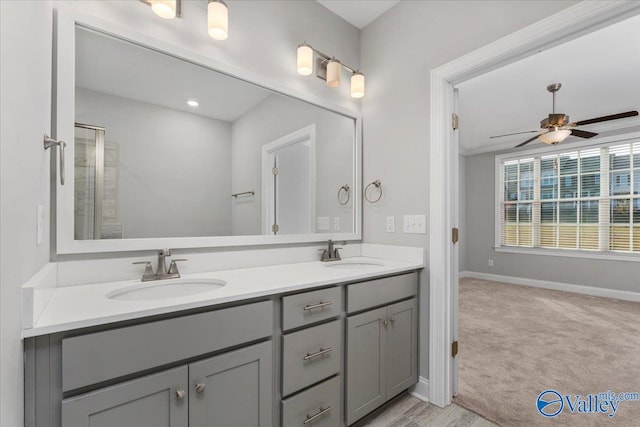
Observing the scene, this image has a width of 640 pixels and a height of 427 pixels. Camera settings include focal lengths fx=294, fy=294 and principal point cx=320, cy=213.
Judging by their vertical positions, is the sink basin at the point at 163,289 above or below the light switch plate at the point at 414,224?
below

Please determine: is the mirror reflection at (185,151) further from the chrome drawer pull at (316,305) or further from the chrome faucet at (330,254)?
the chrome drawer pull at (316,305)

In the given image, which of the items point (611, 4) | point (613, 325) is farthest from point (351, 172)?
point (613, 325)

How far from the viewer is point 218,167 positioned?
5.49 ft

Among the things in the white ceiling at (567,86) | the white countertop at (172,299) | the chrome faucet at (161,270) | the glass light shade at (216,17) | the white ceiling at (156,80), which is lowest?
the white countertop at (172,299)

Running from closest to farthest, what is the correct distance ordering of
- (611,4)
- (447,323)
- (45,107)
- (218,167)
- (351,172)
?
(45,107) → (611,4) → (218,167) → (447,323) → (351,172)

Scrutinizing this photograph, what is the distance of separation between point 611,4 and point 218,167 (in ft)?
6.41

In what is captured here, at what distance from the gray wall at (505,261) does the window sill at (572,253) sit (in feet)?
0.17

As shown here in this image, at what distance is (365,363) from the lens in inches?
61.6

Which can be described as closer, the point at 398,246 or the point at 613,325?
the point at 398,246

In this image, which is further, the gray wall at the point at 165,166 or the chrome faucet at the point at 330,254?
the chrome faucet at the point at 330,254

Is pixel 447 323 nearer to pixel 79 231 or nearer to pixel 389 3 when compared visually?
pixel 79 231

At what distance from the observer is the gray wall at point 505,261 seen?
4367 mm

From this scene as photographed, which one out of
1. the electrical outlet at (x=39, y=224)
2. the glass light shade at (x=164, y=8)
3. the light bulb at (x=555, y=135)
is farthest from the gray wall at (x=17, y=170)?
the light bulb at (x=555, y=135)

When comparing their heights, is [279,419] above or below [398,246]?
below
